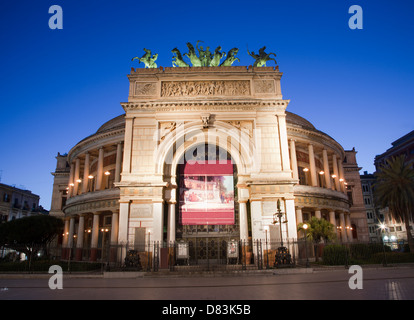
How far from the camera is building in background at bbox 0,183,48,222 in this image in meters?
57.7

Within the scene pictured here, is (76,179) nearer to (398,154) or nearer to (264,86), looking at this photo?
(264,86)

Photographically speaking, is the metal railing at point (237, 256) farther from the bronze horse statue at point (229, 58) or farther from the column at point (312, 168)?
the bronze horse statue at point (229, 58)

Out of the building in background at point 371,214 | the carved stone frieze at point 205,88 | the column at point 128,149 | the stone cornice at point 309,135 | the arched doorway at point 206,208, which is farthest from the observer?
the building in background at point 371,214

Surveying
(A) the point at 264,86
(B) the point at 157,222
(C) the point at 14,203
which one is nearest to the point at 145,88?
(A) the point at 264,86

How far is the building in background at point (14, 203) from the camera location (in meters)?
57.7

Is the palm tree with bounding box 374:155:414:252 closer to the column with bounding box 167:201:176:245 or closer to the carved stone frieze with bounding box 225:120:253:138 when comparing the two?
the carved stone frieze with bounding box 225:120:253:138

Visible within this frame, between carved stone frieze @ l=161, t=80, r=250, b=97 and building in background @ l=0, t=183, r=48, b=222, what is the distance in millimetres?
49970

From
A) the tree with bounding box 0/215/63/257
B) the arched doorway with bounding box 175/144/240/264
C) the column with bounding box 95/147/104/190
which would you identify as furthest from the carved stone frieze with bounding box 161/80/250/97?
the tree with bounding box 0/215/63/257

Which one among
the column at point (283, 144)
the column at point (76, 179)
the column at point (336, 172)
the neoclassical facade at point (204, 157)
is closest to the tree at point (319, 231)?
the neoclassical facade at point (204, 157)

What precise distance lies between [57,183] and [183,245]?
36231mm

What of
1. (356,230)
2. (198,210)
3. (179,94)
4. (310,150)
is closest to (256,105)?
(179,94)

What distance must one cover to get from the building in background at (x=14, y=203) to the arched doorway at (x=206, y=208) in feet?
158
